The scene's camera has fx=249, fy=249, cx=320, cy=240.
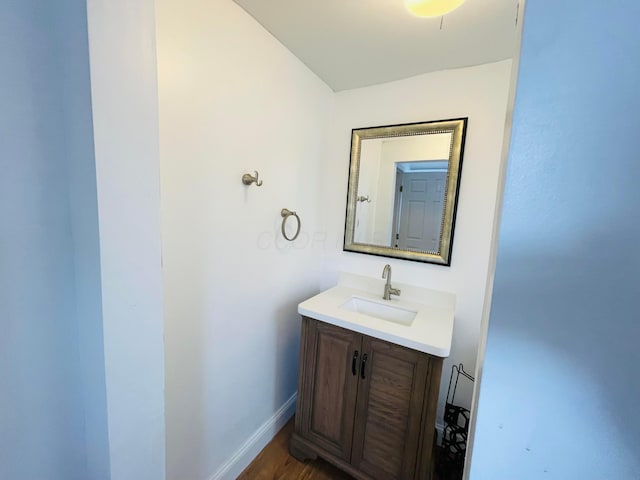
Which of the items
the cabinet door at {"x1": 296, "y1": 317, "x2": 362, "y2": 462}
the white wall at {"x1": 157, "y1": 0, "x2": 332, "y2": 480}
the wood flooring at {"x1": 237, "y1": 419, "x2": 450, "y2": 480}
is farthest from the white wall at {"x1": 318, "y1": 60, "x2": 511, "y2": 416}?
the wood flooring at {"x1": 237, "y1": 419, "x2": 450, "y2": 480}

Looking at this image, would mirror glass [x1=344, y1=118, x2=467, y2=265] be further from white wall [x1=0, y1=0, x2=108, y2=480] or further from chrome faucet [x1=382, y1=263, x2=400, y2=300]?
white wall [x1=0, y1=0, x2=108, y2=480]

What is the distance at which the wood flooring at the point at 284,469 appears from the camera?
1.34 m

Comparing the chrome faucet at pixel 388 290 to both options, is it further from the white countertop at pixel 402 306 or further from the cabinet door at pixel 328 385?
the cabinet door at pixel 328 385

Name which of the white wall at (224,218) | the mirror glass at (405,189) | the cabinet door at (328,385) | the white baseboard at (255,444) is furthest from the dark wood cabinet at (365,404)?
the mirror glass at (405,189)

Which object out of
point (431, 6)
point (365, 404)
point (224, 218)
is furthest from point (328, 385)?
point (431, 6)

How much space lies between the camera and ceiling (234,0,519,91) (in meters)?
1.03

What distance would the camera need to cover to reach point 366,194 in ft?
5.73

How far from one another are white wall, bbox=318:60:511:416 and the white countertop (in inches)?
3.0

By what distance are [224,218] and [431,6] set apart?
115 centimetres

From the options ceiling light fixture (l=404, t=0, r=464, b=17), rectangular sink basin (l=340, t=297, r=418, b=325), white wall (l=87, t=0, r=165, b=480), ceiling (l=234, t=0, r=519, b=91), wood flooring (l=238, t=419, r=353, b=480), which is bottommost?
wood flooring (l=238, t=419, r=353, b=480)

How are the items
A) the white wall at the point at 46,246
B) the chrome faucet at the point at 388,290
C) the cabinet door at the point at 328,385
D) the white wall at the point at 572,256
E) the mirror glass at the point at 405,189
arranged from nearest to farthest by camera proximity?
the white wall at the point at 572,256 < the white wall at the point at 46,246 < the cabinet door at the point at 328,385 < the mirror glass at the point at 405,189 < the chrome faucet at the point at 388,290

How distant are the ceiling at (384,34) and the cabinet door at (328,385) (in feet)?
4.72

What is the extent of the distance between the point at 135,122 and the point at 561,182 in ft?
2.38

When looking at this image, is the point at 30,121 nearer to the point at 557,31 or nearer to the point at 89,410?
the point at 89,410
